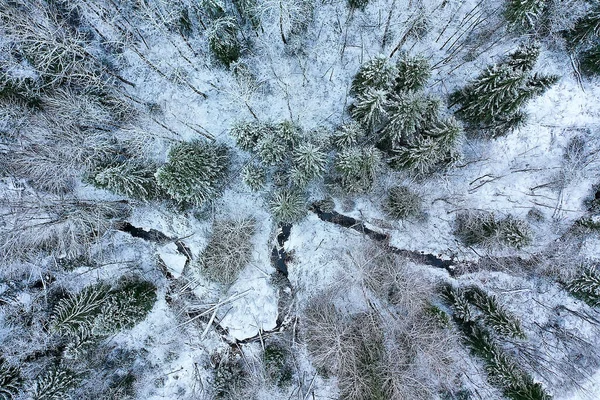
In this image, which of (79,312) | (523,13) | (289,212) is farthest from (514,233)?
(79,312)

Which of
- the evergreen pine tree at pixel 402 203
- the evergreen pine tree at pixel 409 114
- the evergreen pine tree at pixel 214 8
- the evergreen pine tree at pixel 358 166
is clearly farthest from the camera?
the evergreen pine tree at pixel 402 203

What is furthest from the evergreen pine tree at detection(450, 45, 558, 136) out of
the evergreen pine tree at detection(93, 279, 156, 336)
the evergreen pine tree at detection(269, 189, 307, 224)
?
the evergreen pine tree at detection(93, 279, 156, 336)

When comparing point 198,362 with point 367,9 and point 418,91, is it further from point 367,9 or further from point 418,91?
point 367,9

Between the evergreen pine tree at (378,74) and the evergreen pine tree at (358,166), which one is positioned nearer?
the evergreen pine tree at (378,74)

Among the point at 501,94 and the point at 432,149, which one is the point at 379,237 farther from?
the point at 501,94

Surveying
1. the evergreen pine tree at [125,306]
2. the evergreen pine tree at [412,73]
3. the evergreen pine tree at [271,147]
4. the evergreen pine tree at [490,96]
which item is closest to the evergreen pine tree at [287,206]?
the evergreen pine tree at [271,147]

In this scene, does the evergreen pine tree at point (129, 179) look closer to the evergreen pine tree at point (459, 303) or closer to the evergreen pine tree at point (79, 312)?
the evergreen pine tree at point (79, 312)

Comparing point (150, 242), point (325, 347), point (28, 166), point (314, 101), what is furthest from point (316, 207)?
point (28, 166)

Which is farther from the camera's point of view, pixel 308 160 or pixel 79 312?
pixel 79 312
